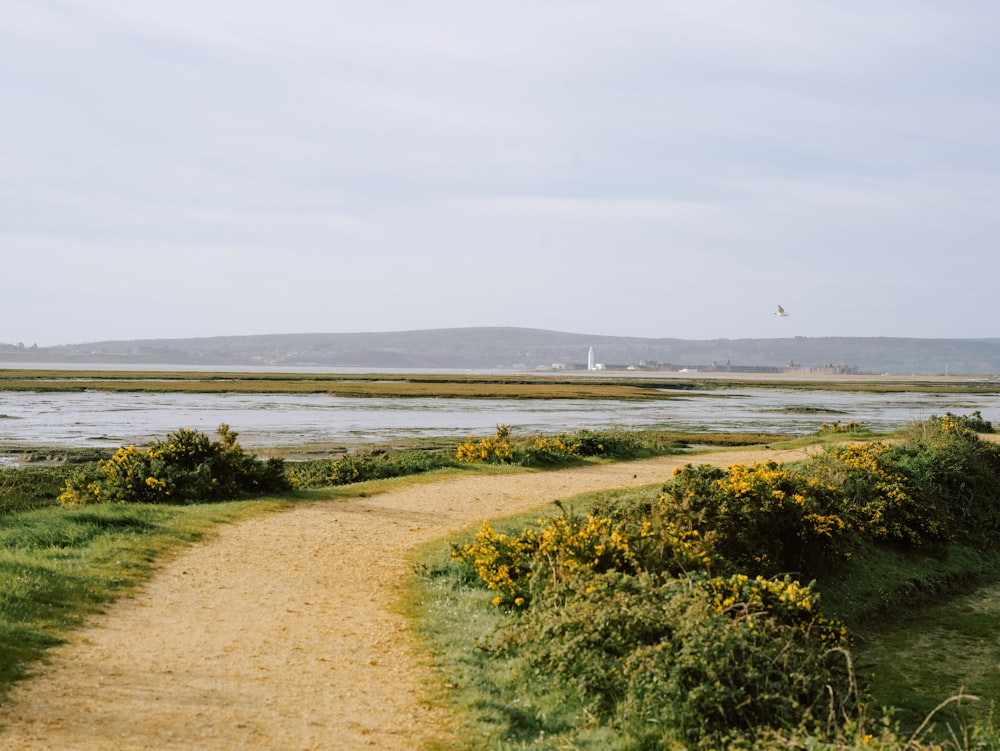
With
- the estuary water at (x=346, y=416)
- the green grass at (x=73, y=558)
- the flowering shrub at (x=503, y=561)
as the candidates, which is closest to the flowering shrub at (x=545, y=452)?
the green grass at (x=73, y=558)

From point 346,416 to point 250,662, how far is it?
1550 inches

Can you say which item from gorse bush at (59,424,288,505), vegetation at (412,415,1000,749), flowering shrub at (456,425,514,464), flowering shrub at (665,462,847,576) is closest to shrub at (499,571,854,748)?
vegetation at (412,415,1000,749)

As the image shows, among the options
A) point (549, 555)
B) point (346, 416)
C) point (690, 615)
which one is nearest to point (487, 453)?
point (549, 555)

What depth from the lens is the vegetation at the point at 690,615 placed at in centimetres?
658

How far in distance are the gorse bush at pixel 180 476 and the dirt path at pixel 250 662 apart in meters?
2.82

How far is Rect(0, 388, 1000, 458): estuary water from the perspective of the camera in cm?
3491

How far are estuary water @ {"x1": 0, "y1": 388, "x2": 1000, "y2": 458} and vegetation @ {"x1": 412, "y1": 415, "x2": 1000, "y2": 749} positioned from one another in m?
20.8

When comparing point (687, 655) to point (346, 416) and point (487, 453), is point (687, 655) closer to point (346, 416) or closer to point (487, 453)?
point (487, 453)

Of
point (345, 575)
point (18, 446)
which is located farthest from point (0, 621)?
point (18, 446)

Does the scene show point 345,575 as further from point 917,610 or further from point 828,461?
point 828,461

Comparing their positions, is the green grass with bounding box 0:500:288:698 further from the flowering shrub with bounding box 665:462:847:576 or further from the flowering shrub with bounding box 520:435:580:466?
the flowering shrub with bounding box 520:435:580:466

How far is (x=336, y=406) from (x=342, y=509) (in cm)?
4125

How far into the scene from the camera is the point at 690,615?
7.45 m

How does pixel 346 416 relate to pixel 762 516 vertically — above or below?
below
